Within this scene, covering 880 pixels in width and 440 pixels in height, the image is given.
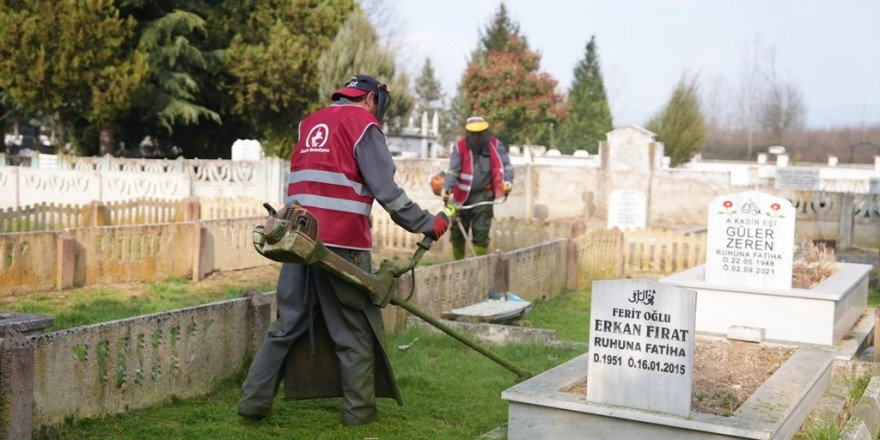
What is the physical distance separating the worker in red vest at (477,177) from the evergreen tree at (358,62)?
19.7 meters

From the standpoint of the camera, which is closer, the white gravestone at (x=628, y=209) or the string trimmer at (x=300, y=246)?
the string trimmer at (x=300, y=246)

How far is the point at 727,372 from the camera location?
6.74 m

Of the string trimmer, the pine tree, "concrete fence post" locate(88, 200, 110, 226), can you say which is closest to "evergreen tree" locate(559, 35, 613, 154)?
the pine tree

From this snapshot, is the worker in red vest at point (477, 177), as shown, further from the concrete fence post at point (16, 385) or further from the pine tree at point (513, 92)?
the pine tree at point (513, 92)

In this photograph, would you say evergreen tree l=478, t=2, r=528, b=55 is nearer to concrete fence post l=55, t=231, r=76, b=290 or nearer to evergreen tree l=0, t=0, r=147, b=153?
evergreen tree l=0, t=0, r=147, b=153

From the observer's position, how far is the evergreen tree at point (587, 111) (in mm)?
57531

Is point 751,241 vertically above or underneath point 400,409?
above

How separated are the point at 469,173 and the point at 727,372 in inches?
229

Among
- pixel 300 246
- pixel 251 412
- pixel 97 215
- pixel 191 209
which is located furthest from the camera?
pixel 191 209

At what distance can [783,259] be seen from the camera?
898 cm

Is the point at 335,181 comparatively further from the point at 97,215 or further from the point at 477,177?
the point at 97,215

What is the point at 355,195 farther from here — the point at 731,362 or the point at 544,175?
the point at 544,175

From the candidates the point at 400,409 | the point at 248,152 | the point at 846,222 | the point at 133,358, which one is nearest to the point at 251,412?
the point at 133,358

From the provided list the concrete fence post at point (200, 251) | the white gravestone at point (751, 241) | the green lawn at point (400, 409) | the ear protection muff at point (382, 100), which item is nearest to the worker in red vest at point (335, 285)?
the green lawn at point (400, 409)
